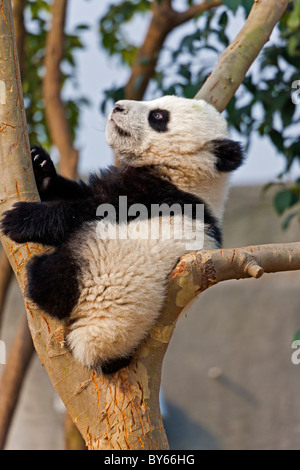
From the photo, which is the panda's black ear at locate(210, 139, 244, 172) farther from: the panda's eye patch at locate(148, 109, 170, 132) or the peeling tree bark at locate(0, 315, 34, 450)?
the peeling tree bark at locate(0, 315, 34, 450)

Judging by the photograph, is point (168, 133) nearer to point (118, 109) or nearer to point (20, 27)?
point (118, 109)

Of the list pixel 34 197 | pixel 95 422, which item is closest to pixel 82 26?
pixel 34 197

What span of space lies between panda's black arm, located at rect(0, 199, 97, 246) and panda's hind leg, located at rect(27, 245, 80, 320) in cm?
7

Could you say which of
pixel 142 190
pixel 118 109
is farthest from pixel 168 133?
pixel 142 190

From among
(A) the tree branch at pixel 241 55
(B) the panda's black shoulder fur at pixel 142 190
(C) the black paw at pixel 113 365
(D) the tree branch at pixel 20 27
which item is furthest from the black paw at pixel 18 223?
(D) the tree branch at pixel 20 27

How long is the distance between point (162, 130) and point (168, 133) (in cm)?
4

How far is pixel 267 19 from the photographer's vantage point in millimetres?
3033

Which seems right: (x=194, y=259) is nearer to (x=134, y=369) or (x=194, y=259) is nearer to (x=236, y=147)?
(x=134, y=369)

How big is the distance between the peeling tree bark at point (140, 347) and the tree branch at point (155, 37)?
2.24 m

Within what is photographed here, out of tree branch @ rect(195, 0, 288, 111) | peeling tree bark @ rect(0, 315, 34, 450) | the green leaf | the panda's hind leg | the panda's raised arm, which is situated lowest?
peeling tree bark @ rect(0, 315, 34, 450)

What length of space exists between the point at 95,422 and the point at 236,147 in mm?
1399

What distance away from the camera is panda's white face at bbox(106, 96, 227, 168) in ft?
9.07

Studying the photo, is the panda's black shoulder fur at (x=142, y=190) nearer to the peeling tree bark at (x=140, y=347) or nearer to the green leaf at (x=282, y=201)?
the peeling tree bark at (x=140, y=347)

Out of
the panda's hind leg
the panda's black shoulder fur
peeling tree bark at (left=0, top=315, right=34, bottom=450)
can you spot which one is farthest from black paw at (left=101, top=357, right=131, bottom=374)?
peeling tree bark at (left=0, top=315, right=34, bottom=450)
